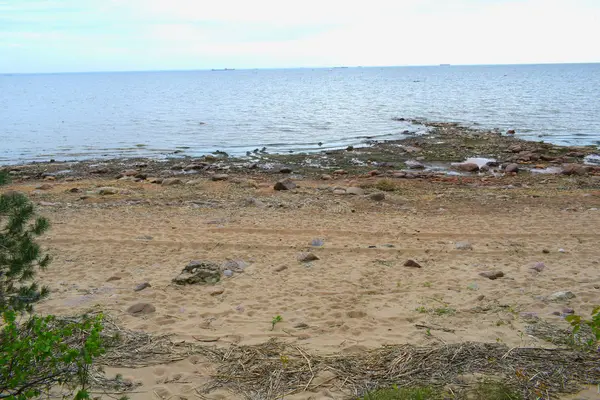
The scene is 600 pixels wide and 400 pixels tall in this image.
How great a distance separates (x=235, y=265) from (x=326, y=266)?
1.54m

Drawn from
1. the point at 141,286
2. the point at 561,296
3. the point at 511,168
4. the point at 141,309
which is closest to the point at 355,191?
the point at 511,168

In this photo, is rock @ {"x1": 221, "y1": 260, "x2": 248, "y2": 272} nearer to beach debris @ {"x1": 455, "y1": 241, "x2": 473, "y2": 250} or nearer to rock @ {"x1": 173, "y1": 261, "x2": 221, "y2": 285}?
rock @ {"x1": 173, "y1": 261, "x2": 221, "y2": 285}

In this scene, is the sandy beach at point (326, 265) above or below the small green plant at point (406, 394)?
below

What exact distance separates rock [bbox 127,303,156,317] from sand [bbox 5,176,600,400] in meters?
0.13

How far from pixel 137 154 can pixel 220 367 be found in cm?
2208

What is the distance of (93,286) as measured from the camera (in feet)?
24.7

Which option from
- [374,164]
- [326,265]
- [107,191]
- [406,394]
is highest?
[406,394]

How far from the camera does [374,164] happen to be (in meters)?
21.1

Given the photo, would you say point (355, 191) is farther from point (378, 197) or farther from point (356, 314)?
point (356, 314)

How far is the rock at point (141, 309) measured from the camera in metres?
6.50

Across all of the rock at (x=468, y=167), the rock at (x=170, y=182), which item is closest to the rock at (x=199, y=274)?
the rock at (x=170, y=182)

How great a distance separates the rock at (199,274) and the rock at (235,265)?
0.57 ft

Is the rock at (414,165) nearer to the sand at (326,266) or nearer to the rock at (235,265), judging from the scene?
the sand at (326,266)

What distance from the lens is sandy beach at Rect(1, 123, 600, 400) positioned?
5855 mm
